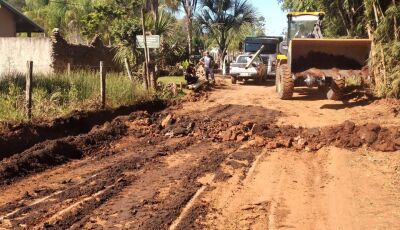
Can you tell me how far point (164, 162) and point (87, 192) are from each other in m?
2.06

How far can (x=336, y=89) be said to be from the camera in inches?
583

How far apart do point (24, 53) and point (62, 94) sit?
8.45 metres

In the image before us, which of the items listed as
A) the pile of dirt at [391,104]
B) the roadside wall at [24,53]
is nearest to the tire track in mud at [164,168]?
the pile of dirt at [391,104]

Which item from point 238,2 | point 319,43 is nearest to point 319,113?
point 319,43

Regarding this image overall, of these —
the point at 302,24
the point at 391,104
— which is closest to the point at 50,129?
the point at 391,104

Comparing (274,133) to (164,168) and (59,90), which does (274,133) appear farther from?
(59,90)

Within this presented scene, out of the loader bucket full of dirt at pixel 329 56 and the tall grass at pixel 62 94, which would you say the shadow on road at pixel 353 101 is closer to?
the loader bucket full of dirt at pixel 329 56

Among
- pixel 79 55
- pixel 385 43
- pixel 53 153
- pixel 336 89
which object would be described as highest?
pixel 385 43

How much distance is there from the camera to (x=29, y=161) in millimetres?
7672

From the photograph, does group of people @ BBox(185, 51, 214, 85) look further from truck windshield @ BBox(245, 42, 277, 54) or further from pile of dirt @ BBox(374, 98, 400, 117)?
pile of dirt @ BBox(374, 98, 400, 117)

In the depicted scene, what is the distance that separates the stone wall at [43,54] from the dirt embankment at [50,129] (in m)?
6.37

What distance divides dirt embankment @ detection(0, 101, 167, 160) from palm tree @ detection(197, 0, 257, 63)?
2375cm

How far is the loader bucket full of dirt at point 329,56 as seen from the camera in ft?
47.0

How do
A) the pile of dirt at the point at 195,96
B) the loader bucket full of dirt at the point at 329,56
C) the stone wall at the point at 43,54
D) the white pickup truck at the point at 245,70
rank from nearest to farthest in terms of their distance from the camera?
the loader bucket full of dirt at the point at 329,56 → the pile of dirt at the point at 195,96 → the stone wall at the point at 43,54 → the white pickup truck at the point at 245,70
